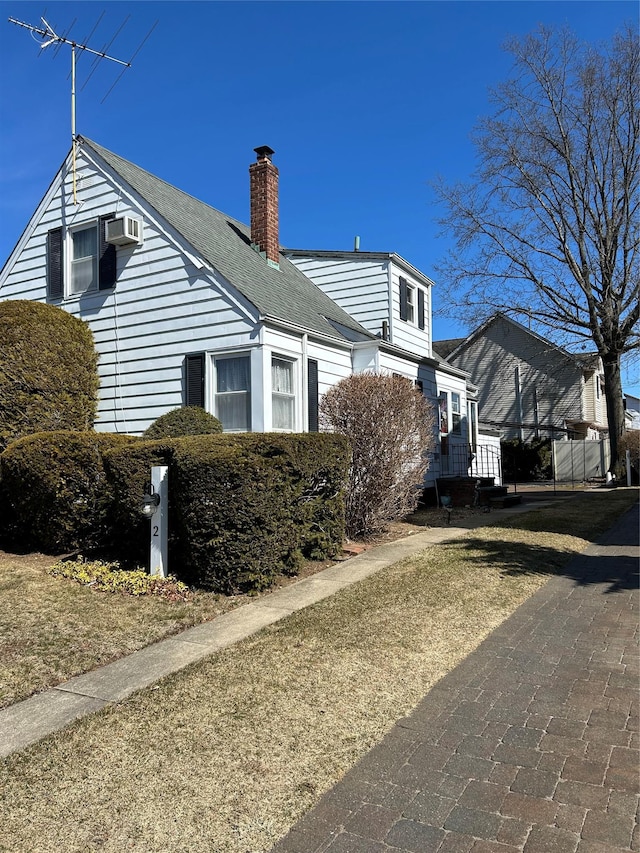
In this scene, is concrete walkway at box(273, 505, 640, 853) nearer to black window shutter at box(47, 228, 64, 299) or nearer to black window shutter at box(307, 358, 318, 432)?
black window shutter at box(307, 358, 318, 432)

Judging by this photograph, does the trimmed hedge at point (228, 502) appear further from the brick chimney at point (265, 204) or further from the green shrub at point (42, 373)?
the brick chimney at point (265, 204)

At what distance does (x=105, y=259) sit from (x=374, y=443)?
23.2ft

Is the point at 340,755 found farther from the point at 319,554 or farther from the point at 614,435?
the point at 614,435

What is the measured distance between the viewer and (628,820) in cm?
290

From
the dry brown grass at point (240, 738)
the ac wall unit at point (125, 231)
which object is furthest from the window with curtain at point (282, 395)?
the dry brown grass at point (240, 738)

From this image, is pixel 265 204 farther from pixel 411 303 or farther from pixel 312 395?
pixel 312 395

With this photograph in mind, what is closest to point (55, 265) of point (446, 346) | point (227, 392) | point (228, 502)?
point (227, 392)

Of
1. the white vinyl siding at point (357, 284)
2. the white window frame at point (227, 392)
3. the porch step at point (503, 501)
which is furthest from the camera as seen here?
the porch step at point (503, 501)

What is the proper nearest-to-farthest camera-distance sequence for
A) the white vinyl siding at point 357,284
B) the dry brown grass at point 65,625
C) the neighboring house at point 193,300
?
the dry brown grass at point 65,625 < the neighboring house at point 193,300 < the white vinyl siding at point 357,284

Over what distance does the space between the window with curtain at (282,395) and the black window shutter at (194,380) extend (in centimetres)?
132

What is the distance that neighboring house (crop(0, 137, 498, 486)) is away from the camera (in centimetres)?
1129

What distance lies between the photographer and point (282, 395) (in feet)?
37.3

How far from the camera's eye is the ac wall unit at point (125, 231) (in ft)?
40.4

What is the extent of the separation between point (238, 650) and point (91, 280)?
10.4 metres
